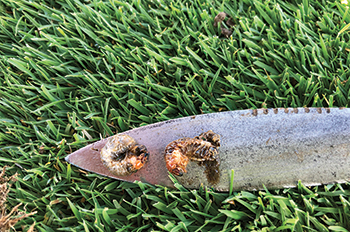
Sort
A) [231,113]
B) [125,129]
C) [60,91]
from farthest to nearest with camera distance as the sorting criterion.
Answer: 1. [60,91]
2. [125,129]
3. [231,113]

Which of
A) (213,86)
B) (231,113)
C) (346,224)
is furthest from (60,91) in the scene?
(346,224)

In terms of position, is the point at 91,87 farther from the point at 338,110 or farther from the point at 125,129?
the point at 338,110

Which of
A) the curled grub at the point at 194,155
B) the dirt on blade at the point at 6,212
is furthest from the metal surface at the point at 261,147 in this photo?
the dirt on blade at the point at 6,212

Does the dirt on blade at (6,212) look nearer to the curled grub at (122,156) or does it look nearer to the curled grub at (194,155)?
the curled grub at (122,156)

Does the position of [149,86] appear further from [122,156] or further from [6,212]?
[6,212]

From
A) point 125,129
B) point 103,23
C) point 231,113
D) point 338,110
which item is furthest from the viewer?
point 103,23

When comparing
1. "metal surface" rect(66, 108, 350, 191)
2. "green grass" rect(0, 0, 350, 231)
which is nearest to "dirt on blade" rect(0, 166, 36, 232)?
"green grass" rect(0, 0, 350, 231)
